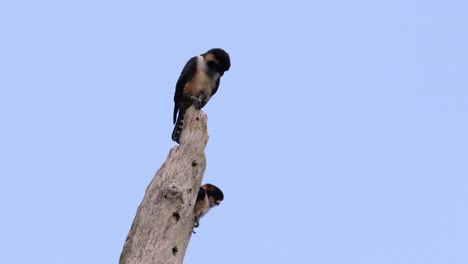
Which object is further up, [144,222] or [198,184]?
[198,184]

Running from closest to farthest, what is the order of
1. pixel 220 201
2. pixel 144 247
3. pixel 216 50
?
pixel 144 247
pixel 220 201
pixel 216 50

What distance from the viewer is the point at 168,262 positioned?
6371 mm

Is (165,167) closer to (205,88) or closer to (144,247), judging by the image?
(144,247)

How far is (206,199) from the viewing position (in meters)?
8.24

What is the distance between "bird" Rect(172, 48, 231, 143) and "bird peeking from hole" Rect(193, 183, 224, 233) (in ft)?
4.15

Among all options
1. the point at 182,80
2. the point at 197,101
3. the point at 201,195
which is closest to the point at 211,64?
the point at 182,80

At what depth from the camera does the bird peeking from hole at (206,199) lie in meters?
7.74

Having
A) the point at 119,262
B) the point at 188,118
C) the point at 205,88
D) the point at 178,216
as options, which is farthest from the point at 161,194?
the point at 205,88

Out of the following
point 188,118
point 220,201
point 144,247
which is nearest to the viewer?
point 144,247

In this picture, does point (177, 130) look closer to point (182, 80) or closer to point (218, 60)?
point (182, 80)

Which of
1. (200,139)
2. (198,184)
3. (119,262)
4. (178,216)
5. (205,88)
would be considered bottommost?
(119,262)

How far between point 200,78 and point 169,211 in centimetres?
375

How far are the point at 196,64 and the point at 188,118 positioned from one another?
2603 mm

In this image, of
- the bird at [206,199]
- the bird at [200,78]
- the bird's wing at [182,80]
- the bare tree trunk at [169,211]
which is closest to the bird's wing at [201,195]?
the bird at [206,199]
